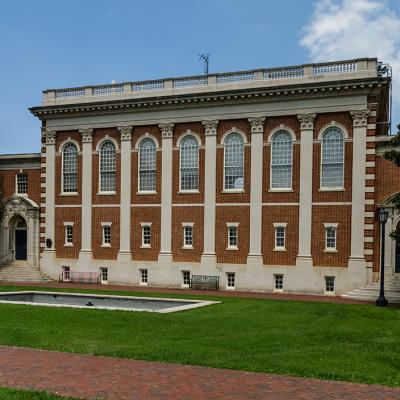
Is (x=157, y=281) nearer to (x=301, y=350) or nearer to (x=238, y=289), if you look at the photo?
(x=238, y=289)

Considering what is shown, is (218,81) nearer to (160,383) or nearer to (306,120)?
(306,120)

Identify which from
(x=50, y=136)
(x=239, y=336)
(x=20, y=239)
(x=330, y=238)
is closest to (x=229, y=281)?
(x=330, y=238)

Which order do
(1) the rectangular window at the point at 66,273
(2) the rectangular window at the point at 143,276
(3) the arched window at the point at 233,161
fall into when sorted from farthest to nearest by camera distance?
(1) the rectangular window at the point at 66,273 < (2) the rectangular window at the point at 143,276 < (3) the arched window at the point at 233,161

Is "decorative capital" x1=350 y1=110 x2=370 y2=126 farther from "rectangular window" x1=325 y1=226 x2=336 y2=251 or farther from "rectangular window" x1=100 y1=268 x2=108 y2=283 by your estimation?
"rectangular window" x1=100 y1=268 x2=108 y2=283

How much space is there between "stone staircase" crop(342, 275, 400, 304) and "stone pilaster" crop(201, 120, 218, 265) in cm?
909

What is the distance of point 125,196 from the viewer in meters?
40.1

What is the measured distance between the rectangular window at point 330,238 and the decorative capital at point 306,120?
622 cm

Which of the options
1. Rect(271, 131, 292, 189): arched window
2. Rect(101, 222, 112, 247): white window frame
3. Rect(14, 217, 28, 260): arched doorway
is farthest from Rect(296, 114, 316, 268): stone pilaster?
Rect(14, 217, 28, 260): arched doorway

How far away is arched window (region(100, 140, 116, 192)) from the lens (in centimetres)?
4084

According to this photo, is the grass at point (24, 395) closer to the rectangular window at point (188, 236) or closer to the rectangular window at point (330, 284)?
the rectangular window at point (330, 284)

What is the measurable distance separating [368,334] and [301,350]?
4247mm

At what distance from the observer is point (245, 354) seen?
587 inches

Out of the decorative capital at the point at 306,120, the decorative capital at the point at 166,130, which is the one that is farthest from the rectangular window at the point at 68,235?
the decorative capital at the point at 306,120

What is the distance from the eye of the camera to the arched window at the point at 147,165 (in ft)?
130
